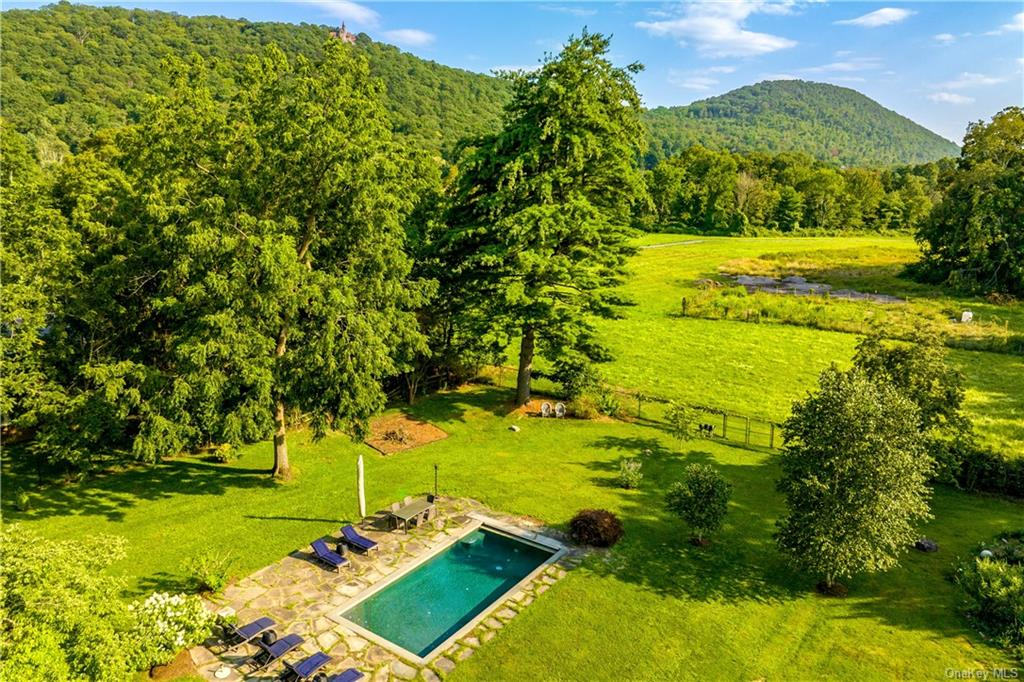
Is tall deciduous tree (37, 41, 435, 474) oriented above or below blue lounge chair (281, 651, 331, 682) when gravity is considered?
above

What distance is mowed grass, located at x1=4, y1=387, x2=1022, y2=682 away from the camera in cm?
1242

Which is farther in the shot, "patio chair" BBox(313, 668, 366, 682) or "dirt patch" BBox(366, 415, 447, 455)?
"dirt patch" BBox(366, 415, 447, 455)

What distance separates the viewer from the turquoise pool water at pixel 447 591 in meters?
13.5

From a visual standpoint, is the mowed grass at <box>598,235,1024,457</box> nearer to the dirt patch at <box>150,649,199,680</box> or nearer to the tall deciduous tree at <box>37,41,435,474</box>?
the tall deciduous tree at <box>37,41,435,474</box>

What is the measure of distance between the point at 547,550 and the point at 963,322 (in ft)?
152

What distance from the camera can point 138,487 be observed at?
1997cm

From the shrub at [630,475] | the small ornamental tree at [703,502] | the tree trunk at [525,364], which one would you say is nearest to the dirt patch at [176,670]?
the small ornamental tree at [703,502]

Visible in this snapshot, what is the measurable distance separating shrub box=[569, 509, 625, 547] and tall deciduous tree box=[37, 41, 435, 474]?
306 inches

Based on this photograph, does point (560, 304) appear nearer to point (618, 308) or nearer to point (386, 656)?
point (618, 308)

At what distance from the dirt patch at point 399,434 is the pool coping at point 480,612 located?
20.8ft

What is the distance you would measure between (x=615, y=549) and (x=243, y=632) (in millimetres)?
9709

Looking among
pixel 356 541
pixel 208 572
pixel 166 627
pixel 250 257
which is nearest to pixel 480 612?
pixel 356 541

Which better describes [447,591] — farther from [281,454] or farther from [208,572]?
[281,454]

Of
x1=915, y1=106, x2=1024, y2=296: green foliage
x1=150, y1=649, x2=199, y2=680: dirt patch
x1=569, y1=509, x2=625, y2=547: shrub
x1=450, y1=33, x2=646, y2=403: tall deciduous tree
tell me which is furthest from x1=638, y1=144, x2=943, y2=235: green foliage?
x1=150, y1=649, x2=199, y2=680: dirt patch
